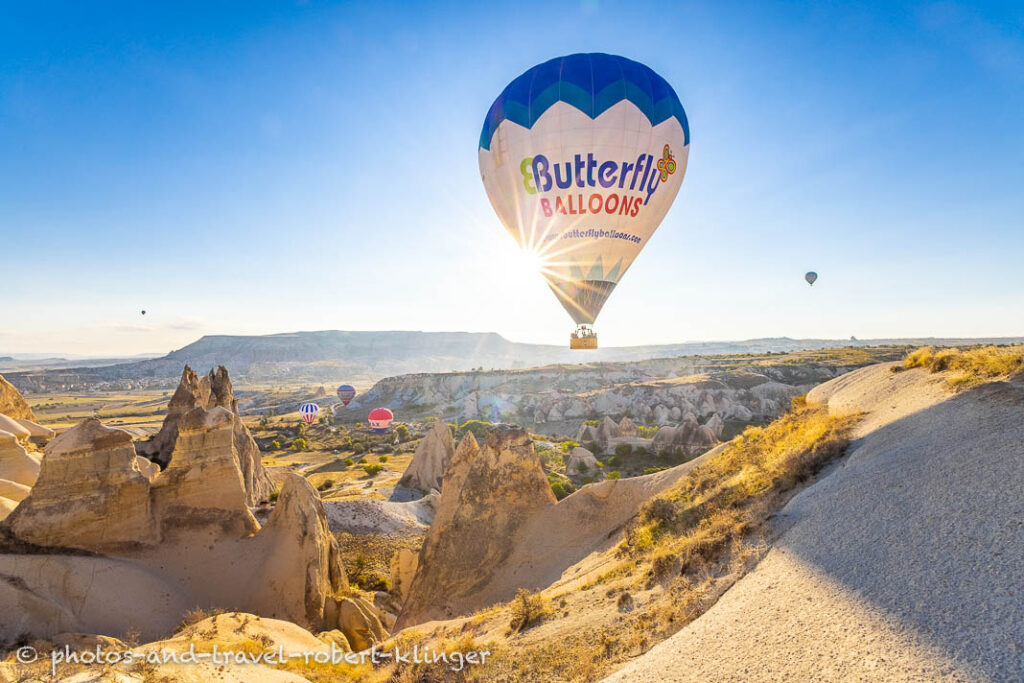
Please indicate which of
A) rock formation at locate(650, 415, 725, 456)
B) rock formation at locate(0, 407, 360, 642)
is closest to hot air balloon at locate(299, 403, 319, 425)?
rock formation at locate(650, 415, 725, 456)

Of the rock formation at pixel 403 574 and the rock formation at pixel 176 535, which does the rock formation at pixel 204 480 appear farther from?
the rock formation at pixel 403 574

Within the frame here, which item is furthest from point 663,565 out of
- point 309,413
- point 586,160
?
point 309,413

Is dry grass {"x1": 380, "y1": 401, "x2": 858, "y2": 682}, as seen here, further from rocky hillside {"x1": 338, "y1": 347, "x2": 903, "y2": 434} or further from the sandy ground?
rocky hillside {"x1": 338, "y1": 347, "x2": 903, "y2": 434}

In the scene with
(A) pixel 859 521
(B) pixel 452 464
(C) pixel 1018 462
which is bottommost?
(B) pixel 452 464

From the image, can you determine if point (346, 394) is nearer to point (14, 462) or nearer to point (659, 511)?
point (14, 462)

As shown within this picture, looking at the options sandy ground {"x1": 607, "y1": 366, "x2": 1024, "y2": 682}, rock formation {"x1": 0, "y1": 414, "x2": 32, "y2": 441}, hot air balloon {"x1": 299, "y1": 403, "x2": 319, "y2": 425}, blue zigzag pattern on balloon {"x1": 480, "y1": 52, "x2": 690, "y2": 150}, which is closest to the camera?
sandy ground {"x1": 607, "y1": 366, "x2": 1024, "y2": 682}

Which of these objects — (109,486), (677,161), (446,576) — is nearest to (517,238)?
(677,161)

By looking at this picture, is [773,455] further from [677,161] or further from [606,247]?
[677,161]

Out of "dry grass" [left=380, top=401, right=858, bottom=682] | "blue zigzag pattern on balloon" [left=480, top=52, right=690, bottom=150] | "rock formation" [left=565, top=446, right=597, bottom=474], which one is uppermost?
"blue zigzag pattern on balloon" [left=480, top=52, right=690, bottom=150]
